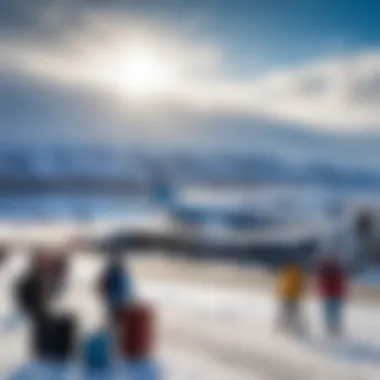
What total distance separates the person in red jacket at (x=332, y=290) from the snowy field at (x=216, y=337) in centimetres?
4

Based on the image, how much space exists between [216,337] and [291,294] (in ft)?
0.90

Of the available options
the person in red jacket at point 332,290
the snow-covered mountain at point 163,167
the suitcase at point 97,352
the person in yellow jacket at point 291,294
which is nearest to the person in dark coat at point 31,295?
the suitcase at point 97,352

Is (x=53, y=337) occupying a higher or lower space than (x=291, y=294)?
lower

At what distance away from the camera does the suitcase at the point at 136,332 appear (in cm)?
248

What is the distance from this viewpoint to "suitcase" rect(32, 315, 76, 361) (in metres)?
2.45

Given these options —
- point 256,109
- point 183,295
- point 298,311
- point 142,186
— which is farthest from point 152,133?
point 298,311

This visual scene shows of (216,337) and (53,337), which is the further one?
(216,337)

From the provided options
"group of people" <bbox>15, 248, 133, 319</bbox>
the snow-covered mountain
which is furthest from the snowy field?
the snow-covered mountain

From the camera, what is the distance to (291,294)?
253 cm

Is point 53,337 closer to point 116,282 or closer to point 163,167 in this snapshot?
point 116,282

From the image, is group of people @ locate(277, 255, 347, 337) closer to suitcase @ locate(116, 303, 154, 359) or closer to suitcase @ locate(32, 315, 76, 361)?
suitcase @ locate(116, 303, 154, 359)

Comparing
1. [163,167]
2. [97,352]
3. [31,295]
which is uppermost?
[163,167]

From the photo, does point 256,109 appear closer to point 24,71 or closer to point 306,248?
point 306,248

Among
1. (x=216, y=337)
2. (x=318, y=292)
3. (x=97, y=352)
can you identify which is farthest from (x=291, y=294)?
(x=97, y=352)
